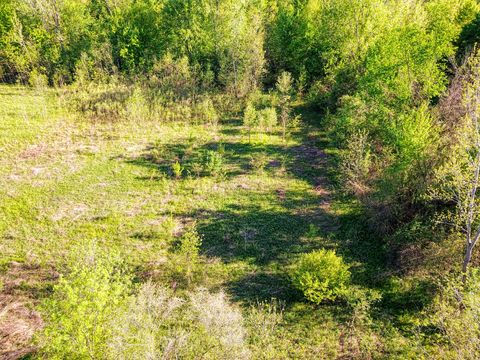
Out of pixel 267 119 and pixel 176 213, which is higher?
pixel 267 119

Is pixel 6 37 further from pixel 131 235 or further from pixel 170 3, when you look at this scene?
pixel 131 235

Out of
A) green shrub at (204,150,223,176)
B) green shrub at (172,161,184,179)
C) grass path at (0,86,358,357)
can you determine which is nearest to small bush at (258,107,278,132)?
grass path at (0,86,358,357)

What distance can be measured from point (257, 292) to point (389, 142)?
58.8ft

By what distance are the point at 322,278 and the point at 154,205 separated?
15.4 m

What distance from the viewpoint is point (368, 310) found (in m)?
18.0

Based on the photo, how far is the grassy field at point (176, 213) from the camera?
18.0 meters

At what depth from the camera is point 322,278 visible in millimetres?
18297

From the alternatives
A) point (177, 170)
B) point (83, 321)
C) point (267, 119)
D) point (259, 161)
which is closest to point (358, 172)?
point (259, 161)

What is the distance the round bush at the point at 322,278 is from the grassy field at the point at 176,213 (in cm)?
88

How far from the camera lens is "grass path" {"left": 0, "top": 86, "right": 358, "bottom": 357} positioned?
774 inches

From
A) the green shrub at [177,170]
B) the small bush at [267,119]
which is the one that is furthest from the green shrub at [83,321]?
the small bush at [267,119]

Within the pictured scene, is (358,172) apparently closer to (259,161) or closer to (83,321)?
(259,161)

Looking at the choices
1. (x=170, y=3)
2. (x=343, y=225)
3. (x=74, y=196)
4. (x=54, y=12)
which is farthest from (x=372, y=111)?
(x=54, y=12)

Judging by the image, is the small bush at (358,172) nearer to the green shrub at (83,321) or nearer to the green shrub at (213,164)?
the green shrub at (213,164)
